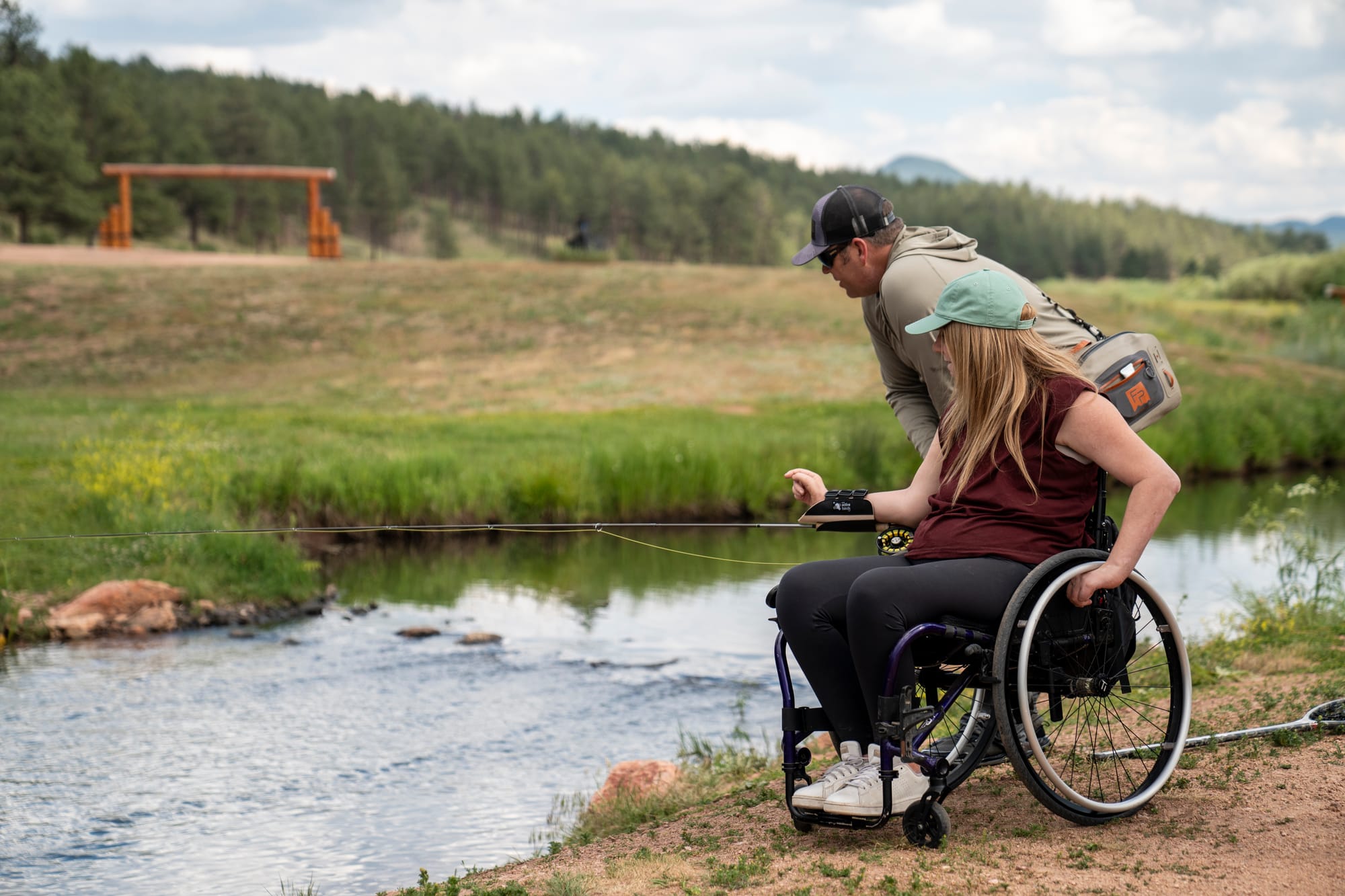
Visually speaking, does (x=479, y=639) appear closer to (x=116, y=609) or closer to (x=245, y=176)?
(x=116, y=609)

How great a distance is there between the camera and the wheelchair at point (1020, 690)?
3.78 m

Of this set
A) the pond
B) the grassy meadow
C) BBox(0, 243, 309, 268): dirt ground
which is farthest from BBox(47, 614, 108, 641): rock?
BBox(0, 243, 309, 268): dirt ground

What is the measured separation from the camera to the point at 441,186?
114562 millimetres

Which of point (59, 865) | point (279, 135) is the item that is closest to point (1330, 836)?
point (59, 865)

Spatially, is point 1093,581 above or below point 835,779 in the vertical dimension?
above

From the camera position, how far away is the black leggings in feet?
12.4

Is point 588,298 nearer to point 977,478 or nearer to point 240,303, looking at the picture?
point 240,303

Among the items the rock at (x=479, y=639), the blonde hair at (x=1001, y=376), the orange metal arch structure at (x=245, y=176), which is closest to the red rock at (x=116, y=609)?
the rock at (x=479, y=639)

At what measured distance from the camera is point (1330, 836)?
3.79 m

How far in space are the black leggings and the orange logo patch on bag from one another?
0.69m

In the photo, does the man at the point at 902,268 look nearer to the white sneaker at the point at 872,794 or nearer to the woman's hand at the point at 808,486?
the woman's hand at the point at 808,486

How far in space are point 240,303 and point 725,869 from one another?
1201 inches

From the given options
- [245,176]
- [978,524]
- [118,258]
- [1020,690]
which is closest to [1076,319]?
[978,524]

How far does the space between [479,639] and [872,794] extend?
6.63m
